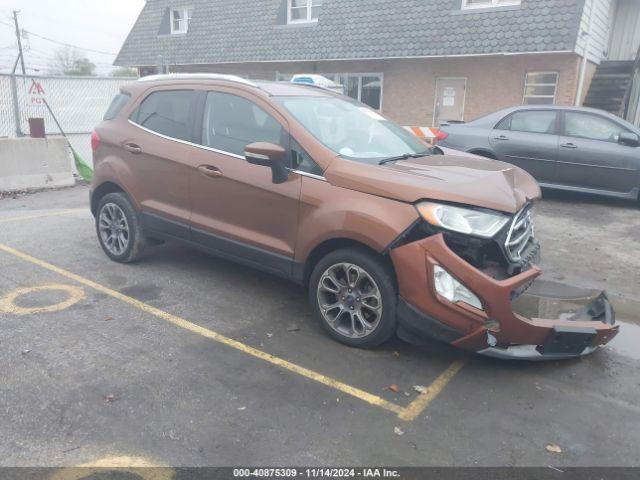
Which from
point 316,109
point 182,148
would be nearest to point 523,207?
point 316,109

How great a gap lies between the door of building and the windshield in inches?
420

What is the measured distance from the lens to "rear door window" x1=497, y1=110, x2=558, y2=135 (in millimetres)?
8781

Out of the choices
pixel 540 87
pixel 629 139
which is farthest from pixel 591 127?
pixel 540 87

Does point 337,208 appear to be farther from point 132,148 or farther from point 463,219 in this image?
point 132,148

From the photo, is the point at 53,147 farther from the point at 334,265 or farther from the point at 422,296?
the point at 422,296

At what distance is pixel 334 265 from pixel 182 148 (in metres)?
1.90

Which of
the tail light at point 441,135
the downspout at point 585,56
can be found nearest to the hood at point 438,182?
the tail light at point 441,135

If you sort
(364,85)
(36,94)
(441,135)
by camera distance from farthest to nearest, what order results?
(364,85) < (36,94) < (441,135)

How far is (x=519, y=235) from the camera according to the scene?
12.1 feet

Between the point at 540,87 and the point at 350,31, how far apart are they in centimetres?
589

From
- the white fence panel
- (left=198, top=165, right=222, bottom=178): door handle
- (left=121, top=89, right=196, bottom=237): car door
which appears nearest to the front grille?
(left=198, top=165, right=222, bottom=178): door handle

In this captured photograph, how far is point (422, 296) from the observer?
336cm

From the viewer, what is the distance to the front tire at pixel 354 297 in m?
3.55

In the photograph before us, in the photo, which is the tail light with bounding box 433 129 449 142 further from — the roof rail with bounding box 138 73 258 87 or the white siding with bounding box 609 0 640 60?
the white siding with bounding box 609 0 640 60
